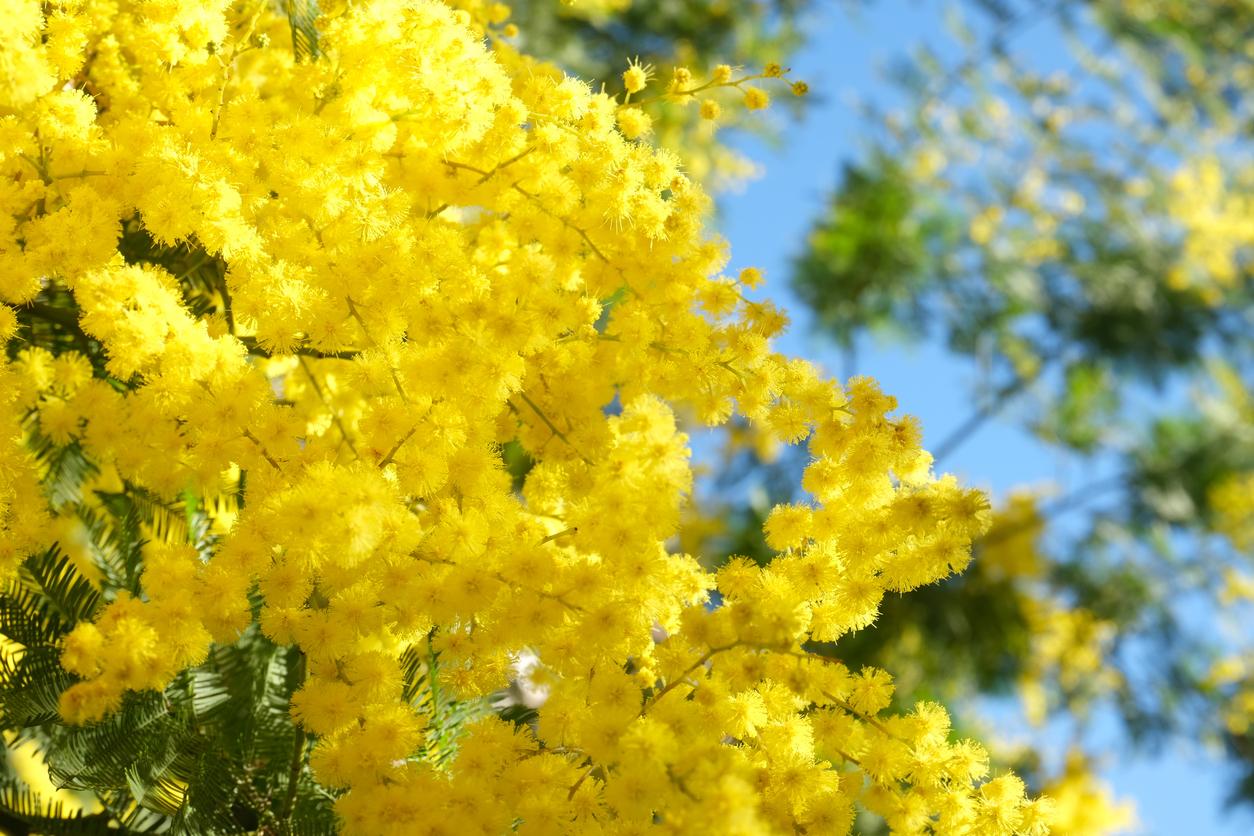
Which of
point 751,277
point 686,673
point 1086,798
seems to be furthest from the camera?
point 1086,798

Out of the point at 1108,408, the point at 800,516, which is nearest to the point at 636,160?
the point at 800,516

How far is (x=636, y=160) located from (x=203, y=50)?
30.4 inches

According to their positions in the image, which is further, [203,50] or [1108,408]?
[1108,408]

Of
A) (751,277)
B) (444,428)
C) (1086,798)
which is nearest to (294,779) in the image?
(444,428)

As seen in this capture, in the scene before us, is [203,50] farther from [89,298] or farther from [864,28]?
[864,28]

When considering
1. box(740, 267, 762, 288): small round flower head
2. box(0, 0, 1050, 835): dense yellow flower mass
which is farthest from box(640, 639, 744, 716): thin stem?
box(740, 267, 762, 288): small round flower head

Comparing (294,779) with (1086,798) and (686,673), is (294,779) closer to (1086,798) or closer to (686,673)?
(686,673)

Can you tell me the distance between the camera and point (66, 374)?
6.25 feet

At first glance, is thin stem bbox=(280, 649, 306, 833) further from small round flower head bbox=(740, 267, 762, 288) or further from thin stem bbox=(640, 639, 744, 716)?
small round flower head bbox=(740, 267, 762, 288)

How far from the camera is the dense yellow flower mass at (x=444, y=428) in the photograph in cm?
149

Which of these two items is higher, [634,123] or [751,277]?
[634,123]

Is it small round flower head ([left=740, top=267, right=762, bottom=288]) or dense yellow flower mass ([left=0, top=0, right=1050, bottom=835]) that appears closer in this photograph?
dense yellow flower mass ([left=0, top=0, right=1050, bottom=835])

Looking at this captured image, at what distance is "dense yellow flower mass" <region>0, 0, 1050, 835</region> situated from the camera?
1.49m

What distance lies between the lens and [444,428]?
1.63 meters
